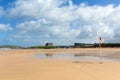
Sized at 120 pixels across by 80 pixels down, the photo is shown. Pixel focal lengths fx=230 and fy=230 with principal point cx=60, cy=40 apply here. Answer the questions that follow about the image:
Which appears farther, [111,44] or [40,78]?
[111,44]

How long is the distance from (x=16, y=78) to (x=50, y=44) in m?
101

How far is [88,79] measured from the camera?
9750 millimetres

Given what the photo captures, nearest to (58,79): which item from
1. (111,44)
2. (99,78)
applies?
(99,78)

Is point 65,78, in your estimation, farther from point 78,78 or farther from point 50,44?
point 50,44

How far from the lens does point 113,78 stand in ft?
33.0

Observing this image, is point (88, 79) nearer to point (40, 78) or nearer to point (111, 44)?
point (40, 78)

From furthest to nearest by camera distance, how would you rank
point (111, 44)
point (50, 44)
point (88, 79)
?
point (50, 44), point (111, 44), point (88, 79)

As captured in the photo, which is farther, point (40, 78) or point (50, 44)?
point (50, 44)

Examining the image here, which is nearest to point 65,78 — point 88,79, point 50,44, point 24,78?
point 88,79

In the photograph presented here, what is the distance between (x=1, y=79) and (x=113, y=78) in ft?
16.0

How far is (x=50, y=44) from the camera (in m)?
111

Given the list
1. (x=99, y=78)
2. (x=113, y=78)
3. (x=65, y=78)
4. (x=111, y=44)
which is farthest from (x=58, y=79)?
(x=111, y=44)

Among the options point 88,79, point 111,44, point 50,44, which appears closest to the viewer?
point 88,79

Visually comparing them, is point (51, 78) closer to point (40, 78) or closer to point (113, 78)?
point (40, 78)
